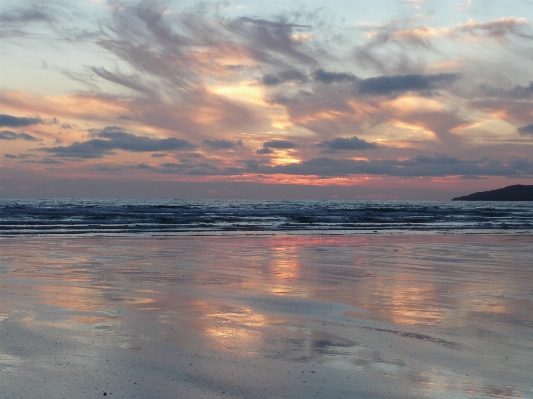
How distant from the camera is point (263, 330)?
741cm

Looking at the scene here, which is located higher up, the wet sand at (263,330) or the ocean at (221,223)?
the ocean at (221,223)

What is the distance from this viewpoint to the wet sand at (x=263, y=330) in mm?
5324

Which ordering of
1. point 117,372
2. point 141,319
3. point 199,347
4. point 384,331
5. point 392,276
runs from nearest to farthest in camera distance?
point 117,372
point 199,347
point 384,331
point 141,319
point 392,276

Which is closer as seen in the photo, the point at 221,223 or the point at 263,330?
the point at 263,330

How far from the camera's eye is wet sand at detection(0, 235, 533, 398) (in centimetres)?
532

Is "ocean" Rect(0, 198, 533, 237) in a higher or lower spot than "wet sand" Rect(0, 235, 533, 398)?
higher

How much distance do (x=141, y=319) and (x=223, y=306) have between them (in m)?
1.52

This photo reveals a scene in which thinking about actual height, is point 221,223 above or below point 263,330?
above

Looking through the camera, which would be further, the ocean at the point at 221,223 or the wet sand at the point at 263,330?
the ocean at the point at 221,223

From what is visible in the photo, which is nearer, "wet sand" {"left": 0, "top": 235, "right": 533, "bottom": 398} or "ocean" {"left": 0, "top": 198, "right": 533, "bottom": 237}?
"wet sand" {"left": 0, "top": 235, "right": 533, "bottom": 398}

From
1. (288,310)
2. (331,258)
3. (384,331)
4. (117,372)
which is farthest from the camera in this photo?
(331,258)

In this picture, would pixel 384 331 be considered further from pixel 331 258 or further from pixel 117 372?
pixel 331 258

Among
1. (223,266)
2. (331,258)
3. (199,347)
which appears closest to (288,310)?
(199,347)

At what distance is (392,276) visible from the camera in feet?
41.8
